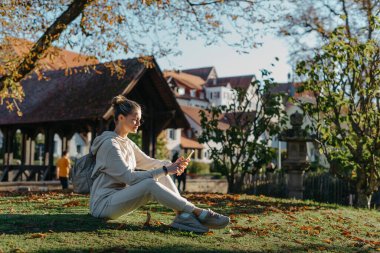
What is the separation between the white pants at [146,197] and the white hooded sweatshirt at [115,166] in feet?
0.30

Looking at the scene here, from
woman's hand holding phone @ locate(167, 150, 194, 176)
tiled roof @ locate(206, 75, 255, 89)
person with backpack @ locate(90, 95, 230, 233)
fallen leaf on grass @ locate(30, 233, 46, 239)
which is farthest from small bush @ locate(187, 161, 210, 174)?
fallen leaf on grass @ locate(30, 233, 46, 239)

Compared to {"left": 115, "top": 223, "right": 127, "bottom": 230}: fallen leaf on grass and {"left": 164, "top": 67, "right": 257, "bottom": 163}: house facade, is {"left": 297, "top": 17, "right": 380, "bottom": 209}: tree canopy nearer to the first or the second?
{"left": 115, "top": 223, "right": 127, "bottom": 230}: fallen leaf on grass

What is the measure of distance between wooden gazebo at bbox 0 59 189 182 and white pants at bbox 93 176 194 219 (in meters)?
13.6

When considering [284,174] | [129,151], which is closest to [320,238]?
[129,151]

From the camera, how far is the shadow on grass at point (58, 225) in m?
5.58

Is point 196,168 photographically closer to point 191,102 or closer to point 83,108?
point 83,108

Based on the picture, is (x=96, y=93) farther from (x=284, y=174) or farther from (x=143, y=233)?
(x=143, y=233)

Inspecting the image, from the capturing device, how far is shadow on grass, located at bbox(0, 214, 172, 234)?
5582 millimetres

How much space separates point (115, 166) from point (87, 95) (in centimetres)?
1610

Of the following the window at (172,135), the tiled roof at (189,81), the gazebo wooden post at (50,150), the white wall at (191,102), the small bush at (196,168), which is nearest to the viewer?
the gazebo wooden post at (50,150)

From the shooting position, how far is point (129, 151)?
5.94 metres

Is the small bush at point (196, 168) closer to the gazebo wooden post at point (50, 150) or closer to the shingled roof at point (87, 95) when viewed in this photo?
the shingled roof at point (87, 95)

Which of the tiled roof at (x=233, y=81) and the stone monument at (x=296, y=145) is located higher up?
the tiled roof at (x=233, y=81)

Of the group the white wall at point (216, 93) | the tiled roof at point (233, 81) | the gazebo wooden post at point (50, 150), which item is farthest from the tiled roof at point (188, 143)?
the gazebo wooden post at point (50, 150)
